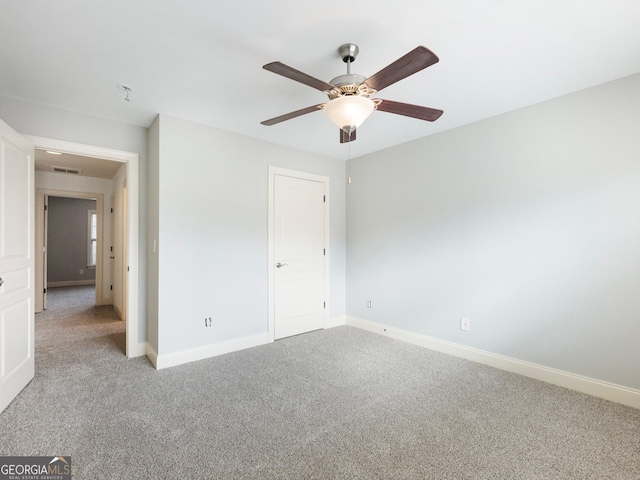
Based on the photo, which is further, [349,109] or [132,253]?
[132,253]

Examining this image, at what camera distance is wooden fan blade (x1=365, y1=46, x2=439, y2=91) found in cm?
141

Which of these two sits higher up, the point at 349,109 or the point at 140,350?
the point at 349,109

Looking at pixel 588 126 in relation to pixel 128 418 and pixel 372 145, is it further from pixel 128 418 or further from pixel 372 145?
pixel 128 418

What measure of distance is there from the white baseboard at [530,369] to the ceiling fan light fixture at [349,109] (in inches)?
103

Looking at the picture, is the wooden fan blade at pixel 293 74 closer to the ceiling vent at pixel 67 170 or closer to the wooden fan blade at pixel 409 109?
the wooden fan blade at pixel 409 109

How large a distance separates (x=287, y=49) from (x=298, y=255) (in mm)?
2543

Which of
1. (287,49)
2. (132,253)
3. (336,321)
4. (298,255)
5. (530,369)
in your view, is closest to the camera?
(287,49)

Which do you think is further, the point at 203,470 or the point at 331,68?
the point at 331,68

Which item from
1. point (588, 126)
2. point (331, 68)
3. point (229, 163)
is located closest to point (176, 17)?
point (331, 68)

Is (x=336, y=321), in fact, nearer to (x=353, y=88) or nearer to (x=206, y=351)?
(x=206, y=351)

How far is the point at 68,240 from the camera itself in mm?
8055

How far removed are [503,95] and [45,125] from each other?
4067 mm

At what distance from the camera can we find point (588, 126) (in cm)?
248

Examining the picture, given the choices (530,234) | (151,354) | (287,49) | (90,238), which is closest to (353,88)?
(287,49)
